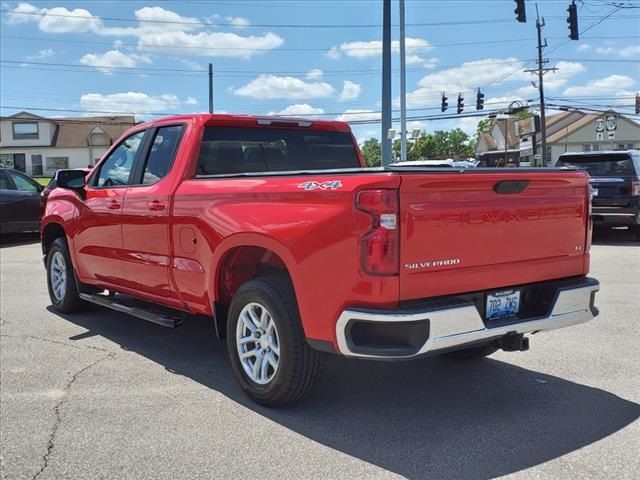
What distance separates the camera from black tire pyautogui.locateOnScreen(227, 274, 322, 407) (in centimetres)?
382

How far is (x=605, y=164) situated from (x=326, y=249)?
36.8 ft

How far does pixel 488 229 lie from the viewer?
3680 millimetres

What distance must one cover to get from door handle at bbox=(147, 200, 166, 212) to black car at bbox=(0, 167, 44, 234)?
10.5 m

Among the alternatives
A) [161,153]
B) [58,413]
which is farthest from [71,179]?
[58,413]

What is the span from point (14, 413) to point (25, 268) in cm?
734

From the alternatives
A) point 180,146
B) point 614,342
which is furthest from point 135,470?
point 614,342

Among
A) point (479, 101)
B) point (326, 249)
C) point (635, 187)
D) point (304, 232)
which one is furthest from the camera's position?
point (479, 101)

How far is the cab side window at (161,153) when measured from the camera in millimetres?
5117

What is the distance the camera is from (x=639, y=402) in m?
4.16

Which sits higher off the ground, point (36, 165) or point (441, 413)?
point (36, 165)

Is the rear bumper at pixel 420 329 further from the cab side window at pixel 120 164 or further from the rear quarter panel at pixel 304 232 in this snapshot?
the cab side window at pixel 120 164

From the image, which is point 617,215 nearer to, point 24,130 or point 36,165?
point 36,165

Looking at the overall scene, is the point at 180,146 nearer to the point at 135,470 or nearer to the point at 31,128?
the point at 135,470

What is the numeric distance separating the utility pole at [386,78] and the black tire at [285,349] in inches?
614
